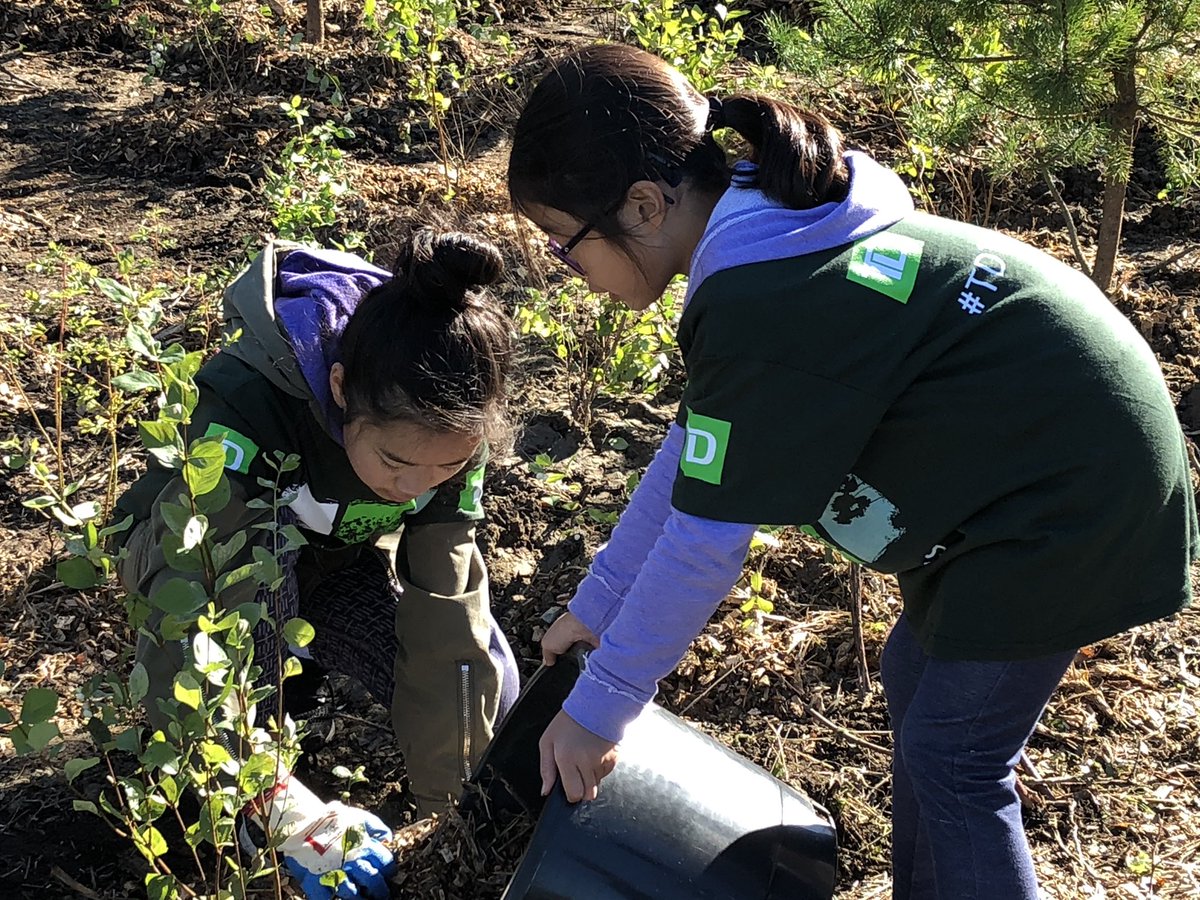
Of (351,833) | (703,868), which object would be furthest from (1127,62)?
(351,833)

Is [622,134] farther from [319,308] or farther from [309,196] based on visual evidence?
[309,196]

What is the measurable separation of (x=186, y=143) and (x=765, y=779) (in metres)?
3.62

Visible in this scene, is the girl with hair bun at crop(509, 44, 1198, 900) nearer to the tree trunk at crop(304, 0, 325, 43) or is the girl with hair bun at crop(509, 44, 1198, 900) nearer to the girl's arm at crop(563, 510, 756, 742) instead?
the girl's arm at crop(563, 510, 756, 742)

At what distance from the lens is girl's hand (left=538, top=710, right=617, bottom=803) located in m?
1.47

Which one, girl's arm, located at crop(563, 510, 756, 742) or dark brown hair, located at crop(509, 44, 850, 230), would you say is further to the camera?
dark brown hair, located at crop(509, 44, 850, 230)

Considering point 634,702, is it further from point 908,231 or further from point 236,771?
point 908,231

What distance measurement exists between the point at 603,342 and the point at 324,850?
1.58m

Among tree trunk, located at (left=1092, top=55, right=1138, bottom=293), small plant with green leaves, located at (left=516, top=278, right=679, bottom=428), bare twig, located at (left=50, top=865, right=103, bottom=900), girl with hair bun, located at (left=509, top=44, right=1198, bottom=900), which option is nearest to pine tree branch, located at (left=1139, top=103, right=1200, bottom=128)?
tree trunk, located at (left=1092, top=55, right=1138, bottom=293)

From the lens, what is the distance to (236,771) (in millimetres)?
1230

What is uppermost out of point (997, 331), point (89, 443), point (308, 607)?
point (997, 331)

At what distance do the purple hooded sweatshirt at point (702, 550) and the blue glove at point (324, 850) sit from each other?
1.50 ft

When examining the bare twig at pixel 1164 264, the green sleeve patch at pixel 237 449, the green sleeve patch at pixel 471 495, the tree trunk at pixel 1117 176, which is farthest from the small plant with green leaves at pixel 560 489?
the bare twig at pixel 1164 264

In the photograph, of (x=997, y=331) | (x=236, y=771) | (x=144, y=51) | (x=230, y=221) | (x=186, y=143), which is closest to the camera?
(x=236, y=771)

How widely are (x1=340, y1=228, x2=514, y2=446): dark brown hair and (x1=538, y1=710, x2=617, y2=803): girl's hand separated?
0.50 m
